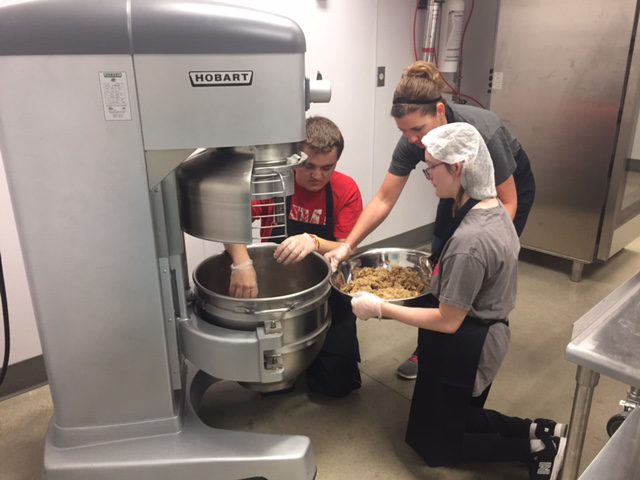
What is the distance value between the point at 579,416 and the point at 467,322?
44 cm

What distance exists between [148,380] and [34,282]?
351 mm

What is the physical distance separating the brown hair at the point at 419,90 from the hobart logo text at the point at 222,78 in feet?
2.62

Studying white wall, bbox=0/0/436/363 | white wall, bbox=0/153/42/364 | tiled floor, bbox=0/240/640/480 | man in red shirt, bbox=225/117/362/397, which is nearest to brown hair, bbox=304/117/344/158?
man in red shirt, bbox=225/117/362/397

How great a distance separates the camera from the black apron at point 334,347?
6.16ft

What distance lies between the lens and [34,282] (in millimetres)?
1120

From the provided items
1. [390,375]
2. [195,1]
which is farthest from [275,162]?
[390,375]

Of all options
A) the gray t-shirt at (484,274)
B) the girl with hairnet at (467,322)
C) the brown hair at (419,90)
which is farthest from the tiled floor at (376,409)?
the brown hair at (419,90)

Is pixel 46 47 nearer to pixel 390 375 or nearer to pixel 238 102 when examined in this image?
pixel 238 102

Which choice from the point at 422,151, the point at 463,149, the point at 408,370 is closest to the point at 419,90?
the point at 422,151

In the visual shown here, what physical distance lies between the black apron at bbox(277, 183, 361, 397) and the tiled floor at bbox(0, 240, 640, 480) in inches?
2.6

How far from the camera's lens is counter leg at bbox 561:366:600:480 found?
986mm

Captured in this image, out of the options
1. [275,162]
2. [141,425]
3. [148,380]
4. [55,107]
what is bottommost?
[141,425]

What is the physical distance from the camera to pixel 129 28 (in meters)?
0.96

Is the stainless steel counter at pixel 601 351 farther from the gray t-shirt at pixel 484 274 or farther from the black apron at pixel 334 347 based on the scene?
the black apron at pixel 334 347
